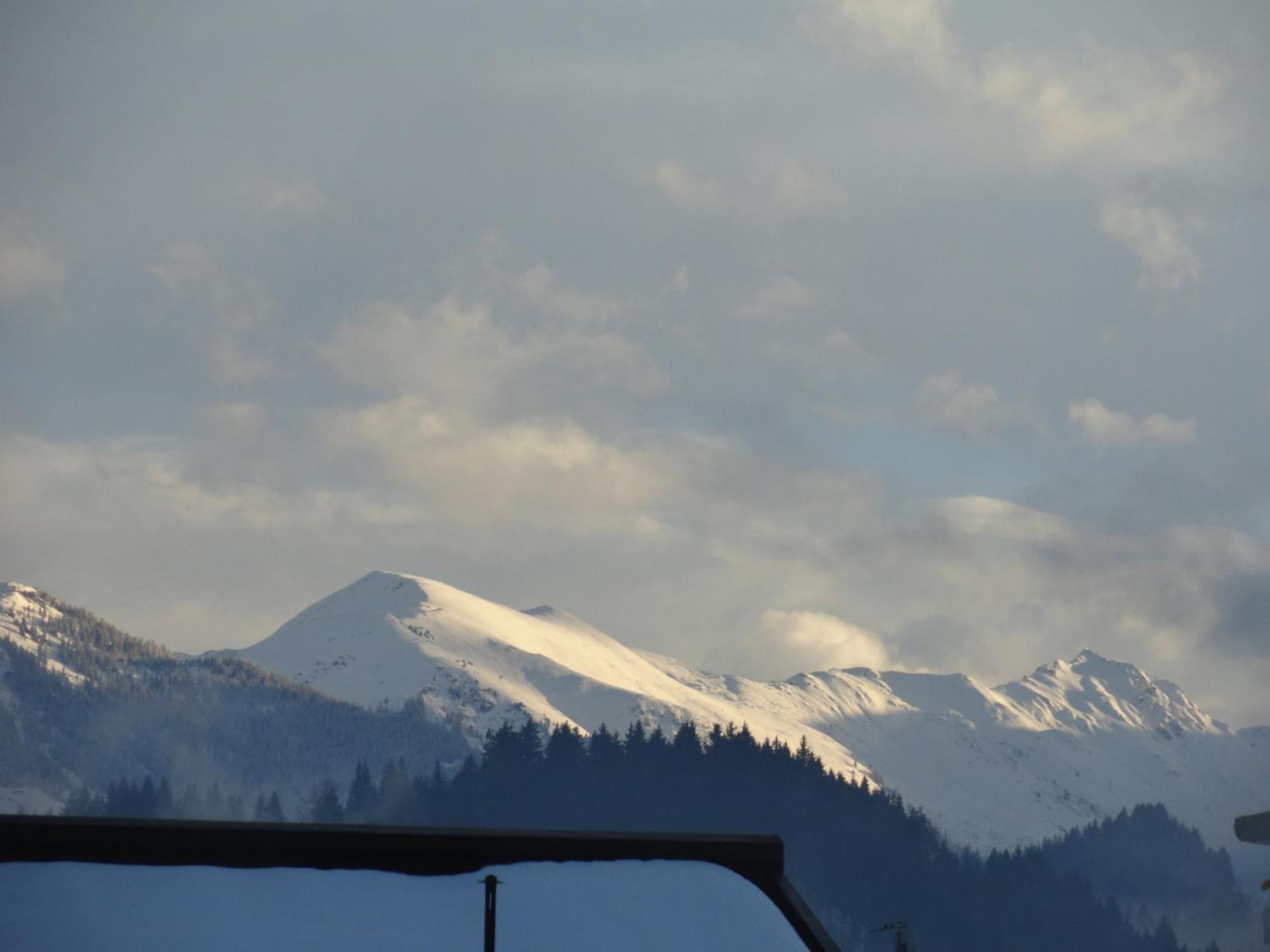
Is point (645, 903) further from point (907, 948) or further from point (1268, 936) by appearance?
point (1268, 936)

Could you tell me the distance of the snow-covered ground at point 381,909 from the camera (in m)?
17.9

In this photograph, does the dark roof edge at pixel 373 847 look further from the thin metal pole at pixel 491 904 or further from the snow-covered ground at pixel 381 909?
the thin metal pole at pixel 491 904

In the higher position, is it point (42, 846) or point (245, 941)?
point (42, 846)

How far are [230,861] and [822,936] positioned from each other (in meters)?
7.25

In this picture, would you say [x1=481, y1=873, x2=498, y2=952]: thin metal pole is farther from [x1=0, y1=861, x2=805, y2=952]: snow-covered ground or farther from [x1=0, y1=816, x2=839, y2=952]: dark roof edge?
[x1=0, y1=816, x2=839, y2=952]: dark roof edge

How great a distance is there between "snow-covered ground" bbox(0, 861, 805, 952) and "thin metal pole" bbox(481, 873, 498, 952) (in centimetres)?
9

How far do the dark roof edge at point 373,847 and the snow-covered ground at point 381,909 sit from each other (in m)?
0.12

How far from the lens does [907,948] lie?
29172 millimetres

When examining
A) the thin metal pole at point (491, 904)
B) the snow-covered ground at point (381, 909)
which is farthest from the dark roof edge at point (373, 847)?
the thin metal pole at point (491, 904)

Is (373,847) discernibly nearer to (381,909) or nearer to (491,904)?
(381,909)

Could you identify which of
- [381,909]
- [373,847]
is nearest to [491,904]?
[381,909]

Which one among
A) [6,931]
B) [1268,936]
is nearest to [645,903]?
[6,931]

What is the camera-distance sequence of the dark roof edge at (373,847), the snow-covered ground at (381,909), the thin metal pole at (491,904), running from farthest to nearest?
the thin metal pole at (491,904), the dark roof edge at (373,847), the snow-covered ground at (381,909)

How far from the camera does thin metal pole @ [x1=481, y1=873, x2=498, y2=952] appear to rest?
18.7m
